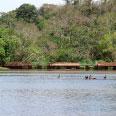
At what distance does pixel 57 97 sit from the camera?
144ft

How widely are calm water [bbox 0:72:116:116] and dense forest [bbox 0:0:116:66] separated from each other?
1110 inches

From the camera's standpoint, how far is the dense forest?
303 ft

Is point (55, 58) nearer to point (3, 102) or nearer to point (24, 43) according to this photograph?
point (24, 43)

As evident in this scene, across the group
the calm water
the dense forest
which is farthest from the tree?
the calm water

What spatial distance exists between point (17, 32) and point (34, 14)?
20042mm

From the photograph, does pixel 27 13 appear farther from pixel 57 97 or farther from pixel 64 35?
pixel 57 97

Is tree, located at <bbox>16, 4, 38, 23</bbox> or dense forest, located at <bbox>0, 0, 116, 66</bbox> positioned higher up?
tree, located at <bbox>16, 4, 38, 23</bbox>

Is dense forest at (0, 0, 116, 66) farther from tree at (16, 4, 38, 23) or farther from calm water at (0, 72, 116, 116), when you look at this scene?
calm water at (0, 72, 116, 116)

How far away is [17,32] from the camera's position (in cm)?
9869

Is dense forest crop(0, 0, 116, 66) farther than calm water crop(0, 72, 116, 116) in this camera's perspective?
Yes

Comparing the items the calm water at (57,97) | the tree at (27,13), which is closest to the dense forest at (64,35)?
the tree at (27,13)

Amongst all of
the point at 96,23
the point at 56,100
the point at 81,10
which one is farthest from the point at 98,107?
the point at 81,10

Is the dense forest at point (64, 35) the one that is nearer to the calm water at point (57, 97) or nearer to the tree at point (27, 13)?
the tree at point (27, 13)

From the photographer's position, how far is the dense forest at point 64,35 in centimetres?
9238
